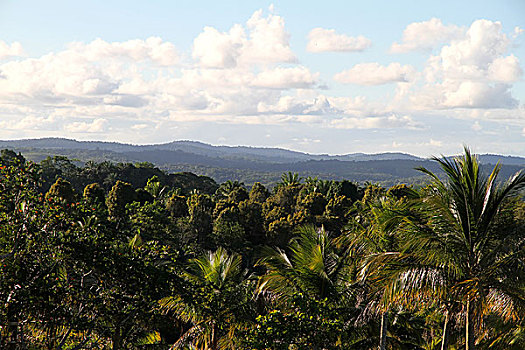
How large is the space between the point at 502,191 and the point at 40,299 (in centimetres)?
704

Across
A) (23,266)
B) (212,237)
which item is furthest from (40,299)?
(212,237)

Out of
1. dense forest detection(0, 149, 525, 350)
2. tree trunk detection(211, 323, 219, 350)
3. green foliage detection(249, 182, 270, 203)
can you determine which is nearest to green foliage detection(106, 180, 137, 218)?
green foliage detection(249, 182, 270, 203)

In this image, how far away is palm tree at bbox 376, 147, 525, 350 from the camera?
7898 millimetres

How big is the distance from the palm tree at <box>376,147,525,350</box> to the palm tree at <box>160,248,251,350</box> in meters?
4.83

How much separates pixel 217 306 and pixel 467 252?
5548 mm

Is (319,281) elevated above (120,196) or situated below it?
above

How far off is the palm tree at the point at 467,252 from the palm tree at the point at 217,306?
15.8 ft

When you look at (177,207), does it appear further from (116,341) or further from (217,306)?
(116,341)

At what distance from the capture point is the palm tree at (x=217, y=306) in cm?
1192

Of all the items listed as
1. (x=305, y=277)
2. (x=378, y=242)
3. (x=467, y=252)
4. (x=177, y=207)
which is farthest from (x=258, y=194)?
(x=467, y=252)

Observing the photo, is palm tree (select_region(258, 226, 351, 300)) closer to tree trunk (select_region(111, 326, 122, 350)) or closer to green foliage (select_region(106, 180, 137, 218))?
tree trunk (select_region(111, 326, 122, 350))

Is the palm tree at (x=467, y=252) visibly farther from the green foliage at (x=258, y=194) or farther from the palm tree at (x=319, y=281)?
the green foliage at (x=258, y=194)

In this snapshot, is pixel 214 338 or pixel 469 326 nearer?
pixel 469 326

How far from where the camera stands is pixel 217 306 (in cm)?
1143
